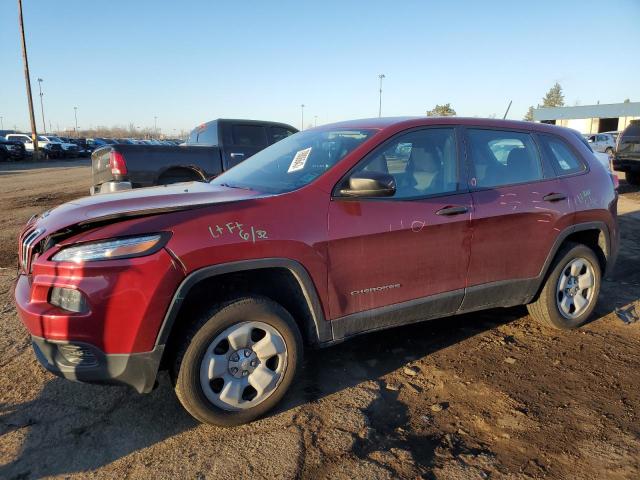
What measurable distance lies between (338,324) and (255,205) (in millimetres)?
911

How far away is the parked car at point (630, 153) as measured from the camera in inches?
564

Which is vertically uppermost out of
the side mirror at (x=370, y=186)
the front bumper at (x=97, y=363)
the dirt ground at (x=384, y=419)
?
the side mirror at (x=370, y=186)

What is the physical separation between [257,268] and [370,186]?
84 cm

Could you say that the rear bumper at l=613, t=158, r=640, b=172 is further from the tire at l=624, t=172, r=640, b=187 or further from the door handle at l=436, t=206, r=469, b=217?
the door handle at l=436, t=206, r=469, b=217

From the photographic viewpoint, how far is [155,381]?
8.75 feet

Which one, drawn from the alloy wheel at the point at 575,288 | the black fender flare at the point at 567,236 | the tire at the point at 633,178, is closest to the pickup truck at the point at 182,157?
the black fender flare at the point at 567,236

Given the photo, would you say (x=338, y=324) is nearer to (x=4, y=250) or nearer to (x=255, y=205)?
(x=255, y=205)

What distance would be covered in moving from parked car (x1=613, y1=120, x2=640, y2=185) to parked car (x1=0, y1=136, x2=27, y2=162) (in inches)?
1298

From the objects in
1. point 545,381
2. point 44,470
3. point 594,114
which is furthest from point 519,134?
point 594,114

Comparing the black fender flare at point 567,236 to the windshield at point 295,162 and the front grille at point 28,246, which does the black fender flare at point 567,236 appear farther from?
the front grille at point 28,246

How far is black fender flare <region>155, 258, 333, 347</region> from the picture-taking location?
2547 millimetres

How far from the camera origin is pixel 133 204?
2.87m

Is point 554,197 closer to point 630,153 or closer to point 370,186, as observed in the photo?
point 370,186

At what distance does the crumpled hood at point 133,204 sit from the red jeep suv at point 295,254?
0.06 feet
